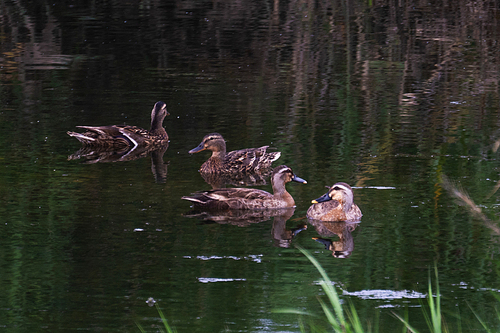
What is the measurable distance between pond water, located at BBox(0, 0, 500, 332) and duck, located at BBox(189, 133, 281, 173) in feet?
0.93

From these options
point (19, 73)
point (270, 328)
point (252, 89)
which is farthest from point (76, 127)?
point (270, 328)

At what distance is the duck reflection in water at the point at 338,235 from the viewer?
790 centimetres

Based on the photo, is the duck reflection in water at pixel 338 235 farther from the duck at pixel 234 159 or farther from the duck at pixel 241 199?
the duck at pixel 234 159

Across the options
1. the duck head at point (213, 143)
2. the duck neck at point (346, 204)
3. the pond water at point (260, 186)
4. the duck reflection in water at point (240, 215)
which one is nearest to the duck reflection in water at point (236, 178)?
the pond water at point (260, 186)

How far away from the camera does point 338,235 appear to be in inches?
334

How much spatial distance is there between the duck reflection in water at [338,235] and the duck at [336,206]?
63 mm

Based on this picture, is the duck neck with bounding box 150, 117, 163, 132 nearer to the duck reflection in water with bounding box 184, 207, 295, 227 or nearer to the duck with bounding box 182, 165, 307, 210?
the duck with bounding box 182, 165, 307, 210

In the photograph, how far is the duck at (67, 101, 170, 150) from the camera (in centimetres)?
1252

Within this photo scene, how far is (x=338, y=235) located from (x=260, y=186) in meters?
2.43

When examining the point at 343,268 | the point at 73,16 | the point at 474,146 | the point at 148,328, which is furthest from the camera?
the point at 73,16

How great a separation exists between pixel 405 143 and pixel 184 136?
3349 mm

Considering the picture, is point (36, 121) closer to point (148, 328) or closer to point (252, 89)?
point (252, 89)

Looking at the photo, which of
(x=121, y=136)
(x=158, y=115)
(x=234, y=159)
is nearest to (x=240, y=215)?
(x=234, y=159)

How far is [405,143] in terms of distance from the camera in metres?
12.1
